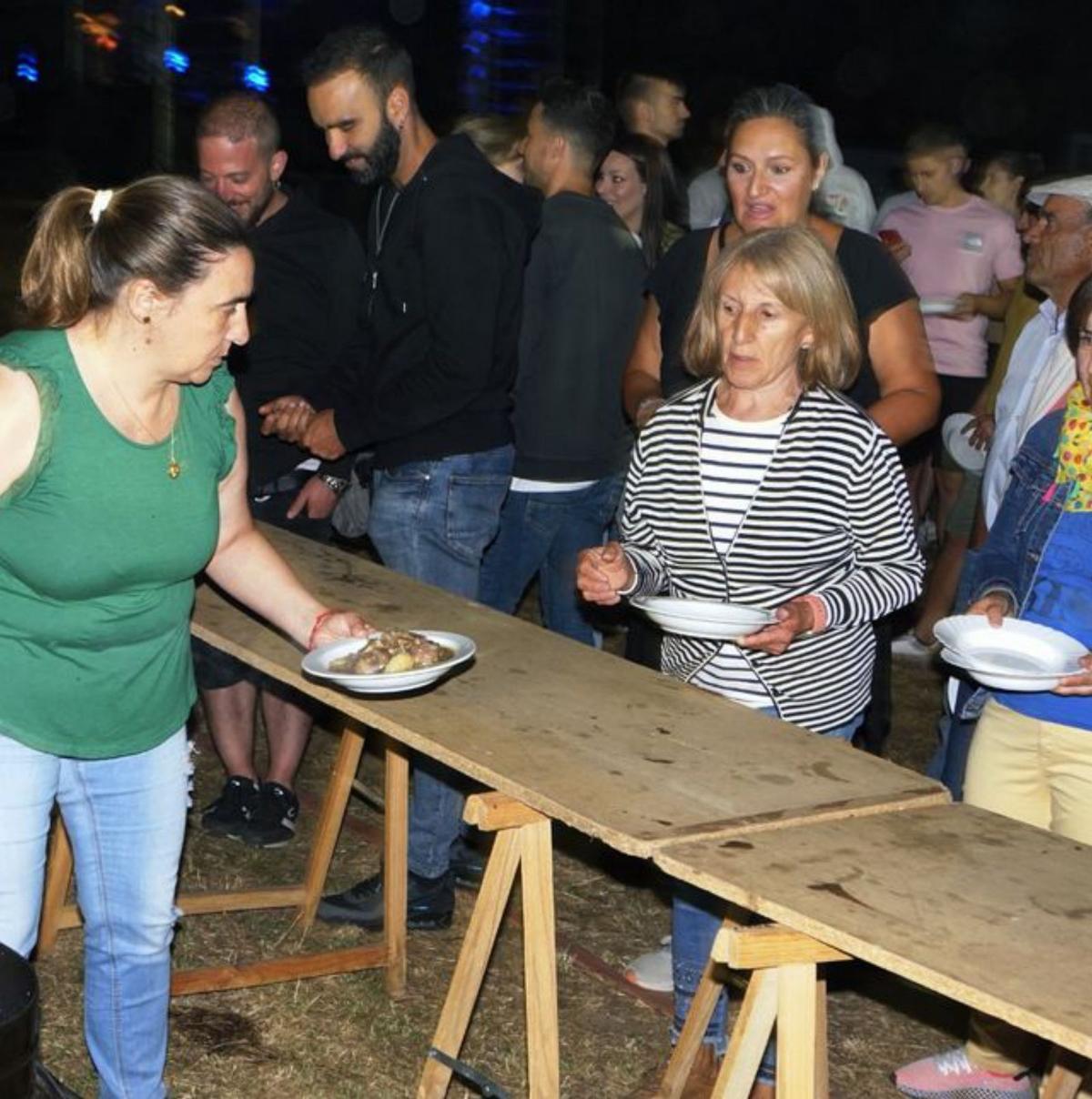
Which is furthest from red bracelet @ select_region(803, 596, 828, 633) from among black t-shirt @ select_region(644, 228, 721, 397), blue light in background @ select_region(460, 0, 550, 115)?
blue light in background @ select_region(460, 0, 550, 115)

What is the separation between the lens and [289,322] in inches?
188

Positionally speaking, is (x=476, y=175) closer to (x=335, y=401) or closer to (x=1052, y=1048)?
(x=335, y=401)

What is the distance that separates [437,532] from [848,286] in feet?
3.80

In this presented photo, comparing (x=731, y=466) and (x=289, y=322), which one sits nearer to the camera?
(x=731, y=466)

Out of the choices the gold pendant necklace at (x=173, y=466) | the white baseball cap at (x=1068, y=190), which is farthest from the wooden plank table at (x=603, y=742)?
the white baseball cap at (x=1068, y=190)

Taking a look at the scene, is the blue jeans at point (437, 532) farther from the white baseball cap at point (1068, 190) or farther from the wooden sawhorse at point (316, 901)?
the white baseball cap at point (1068, 190)

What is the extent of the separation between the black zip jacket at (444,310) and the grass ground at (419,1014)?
1241mm

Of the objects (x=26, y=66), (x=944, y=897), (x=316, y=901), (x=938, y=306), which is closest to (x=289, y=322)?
(x=316, y=901)

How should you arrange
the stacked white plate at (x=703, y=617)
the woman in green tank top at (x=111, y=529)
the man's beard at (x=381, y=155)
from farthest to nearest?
1. the man's beard at (x=381, y=155)
2. the stacked white plate at (x=703, y=617)
3. the woman in green tank top at (x=111, y=529)

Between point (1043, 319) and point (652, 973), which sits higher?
point (1043, 319)

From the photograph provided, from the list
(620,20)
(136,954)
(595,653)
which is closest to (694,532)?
(595,653)

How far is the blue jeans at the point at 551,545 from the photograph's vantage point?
16.1 ft

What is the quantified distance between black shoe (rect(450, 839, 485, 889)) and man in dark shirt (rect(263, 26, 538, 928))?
0.27 metres

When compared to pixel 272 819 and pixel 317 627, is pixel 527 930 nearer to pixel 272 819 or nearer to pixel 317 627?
pixel 317 627
